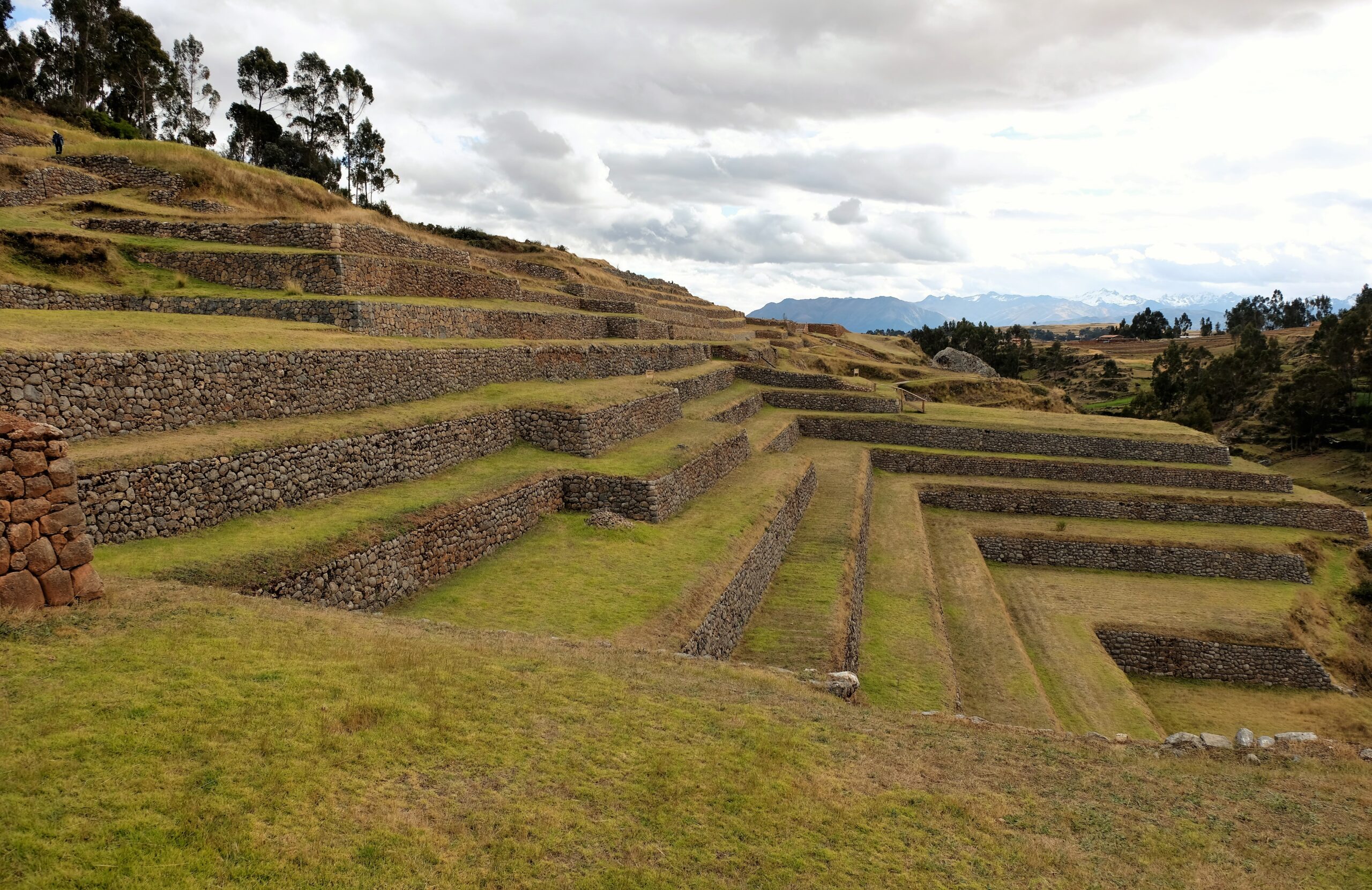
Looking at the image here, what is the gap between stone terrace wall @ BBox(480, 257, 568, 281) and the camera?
41812 millimetres

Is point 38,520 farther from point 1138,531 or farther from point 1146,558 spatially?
point 1138,531

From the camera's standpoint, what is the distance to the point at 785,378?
39.5 metres

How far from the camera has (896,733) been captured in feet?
26.9

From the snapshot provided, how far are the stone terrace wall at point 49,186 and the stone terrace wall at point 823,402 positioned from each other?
2882 cm

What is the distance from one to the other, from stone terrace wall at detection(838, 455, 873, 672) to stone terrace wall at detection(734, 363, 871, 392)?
48.2 ft

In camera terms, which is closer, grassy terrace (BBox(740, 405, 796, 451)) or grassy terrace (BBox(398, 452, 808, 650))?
grassy terrace (BBox(398, 452, 808, 650))

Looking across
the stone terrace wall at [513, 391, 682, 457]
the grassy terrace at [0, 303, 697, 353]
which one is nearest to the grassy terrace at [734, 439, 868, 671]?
the stone terrace wall at [513, 391, 682, 457]

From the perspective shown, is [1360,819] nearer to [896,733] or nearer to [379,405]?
[896,733]

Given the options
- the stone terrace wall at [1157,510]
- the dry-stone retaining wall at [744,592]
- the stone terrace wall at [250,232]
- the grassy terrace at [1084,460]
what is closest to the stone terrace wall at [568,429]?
the dry-stone retaining wall at [744,592]

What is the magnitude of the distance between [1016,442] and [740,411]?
46.9 ft

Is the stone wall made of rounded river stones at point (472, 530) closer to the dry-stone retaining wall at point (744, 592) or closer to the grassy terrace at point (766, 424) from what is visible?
the dry-stone retaining wall at point (744, 592)

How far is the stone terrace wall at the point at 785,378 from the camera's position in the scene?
3947 cm

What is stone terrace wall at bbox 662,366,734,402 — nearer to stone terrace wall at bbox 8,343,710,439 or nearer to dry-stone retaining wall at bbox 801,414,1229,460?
dry-stone retaining wall at bbox 801,414,1229,460

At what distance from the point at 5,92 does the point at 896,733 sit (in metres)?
52.2
